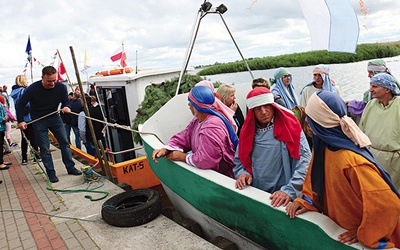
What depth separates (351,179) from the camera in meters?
1.64

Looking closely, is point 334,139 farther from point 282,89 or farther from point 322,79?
point 282,89

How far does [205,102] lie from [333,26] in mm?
1234

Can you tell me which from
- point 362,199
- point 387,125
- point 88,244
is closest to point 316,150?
point 362,199

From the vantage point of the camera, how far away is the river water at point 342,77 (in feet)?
19.7

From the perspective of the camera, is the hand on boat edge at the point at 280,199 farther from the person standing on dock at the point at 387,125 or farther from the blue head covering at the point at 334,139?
the person standing on dock at the point at 387,125

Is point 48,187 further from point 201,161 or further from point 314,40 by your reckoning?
point 314,40

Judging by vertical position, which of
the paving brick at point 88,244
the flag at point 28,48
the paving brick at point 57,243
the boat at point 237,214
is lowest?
the paving brick at point 57,243

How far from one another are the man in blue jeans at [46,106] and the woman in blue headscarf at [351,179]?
4.04m

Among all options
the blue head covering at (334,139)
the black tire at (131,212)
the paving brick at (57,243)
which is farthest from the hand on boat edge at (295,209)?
the paving brick at (57,243)

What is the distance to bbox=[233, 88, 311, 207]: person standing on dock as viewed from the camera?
2.32m

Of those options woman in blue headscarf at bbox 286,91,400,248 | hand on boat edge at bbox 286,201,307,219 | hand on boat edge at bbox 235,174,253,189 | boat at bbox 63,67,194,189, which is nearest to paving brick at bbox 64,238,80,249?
hand on boat edge at bbox 235,174,253,189

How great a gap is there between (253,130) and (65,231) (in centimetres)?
236

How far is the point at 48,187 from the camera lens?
16.2 ft

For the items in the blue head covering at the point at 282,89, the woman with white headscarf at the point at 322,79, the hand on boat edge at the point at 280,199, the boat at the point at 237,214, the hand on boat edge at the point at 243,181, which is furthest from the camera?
the blue head covering at the point at 282,89
